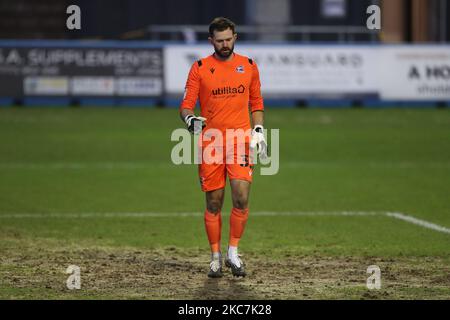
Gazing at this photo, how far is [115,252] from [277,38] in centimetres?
2633

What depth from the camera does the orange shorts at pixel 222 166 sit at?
9797 millimetres

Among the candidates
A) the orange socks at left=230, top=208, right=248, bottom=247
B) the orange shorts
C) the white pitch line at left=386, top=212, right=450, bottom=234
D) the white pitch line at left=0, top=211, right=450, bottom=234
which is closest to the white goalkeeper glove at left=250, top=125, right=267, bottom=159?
the orange shorts

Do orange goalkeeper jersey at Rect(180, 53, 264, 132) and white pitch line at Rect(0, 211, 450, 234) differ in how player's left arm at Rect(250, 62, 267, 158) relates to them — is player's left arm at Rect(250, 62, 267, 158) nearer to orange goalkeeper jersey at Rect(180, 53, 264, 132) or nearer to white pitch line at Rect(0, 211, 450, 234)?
orange goalkeeper jersey at Rect(180, 53, 264, 132)

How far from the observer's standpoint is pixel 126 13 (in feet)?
126

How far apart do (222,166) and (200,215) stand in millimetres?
4167

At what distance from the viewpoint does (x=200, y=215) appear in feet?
45.7

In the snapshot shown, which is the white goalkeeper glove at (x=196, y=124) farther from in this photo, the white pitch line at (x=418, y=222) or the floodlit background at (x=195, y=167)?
the white pitch line at (x=418, y=222)

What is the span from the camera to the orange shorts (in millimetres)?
9797

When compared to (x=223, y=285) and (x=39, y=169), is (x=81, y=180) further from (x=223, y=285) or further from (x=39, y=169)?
(x=223, y=285)

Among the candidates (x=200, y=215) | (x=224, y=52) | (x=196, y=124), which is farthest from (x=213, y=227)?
(x=200, y=215)

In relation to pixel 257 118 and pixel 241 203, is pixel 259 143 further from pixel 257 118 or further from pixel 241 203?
pixel 241 203

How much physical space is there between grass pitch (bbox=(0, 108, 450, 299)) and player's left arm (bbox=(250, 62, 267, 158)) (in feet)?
3.92
